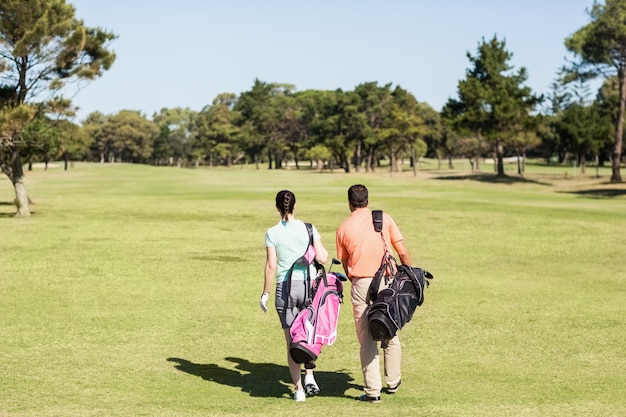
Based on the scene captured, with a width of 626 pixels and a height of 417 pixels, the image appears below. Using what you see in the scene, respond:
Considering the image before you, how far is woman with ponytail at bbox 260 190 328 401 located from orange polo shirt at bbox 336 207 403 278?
28 cm

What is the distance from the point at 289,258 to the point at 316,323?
790 millimetres

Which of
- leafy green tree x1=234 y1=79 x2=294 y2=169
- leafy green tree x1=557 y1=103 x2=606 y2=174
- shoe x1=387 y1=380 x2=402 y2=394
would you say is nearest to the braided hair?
shoe x1=387 y1=380 x2=402 y2=394

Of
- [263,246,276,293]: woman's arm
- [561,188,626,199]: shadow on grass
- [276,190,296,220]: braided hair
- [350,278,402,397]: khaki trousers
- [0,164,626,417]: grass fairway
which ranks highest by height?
[276,190,296,220]: braided hair

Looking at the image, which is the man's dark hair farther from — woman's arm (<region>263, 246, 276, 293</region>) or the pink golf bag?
woman's arm (<region>263, 246, 276, 293</region>)

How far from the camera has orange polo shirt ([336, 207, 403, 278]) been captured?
9.30m

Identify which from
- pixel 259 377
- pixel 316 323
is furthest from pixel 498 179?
pixel 316 323

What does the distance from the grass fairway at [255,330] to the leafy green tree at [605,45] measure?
48686 mm

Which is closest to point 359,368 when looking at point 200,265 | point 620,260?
point 200,265

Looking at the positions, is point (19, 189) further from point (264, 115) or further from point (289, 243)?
point (264, 115)

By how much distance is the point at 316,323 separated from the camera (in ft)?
30.2

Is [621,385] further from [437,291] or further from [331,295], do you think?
[437,291]

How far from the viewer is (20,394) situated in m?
9.65

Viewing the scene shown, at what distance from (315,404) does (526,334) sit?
541 cm

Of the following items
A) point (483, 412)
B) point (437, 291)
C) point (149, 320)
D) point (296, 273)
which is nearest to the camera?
point (483, 412)
